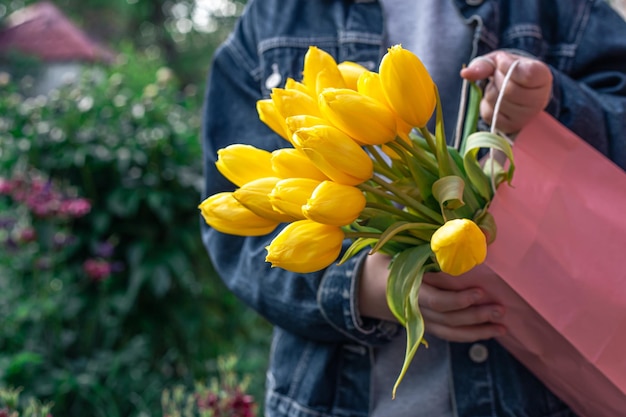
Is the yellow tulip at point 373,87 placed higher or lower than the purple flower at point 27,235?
higher

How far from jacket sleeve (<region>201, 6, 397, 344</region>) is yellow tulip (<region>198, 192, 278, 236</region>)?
223mm

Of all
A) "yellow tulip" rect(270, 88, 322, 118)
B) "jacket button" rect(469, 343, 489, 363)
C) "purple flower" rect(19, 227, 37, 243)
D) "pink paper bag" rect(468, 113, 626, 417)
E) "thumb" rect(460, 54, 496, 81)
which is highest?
"yellow tulip" rect(270, 88, 322, 118)

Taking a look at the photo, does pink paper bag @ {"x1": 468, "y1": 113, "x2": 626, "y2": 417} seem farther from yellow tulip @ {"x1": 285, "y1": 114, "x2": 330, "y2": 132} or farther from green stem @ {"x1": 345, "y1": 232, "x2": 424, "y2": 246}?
yellow tulip @ {"x1": 285, "y1": 114, "x2": 330, "y2": 132}

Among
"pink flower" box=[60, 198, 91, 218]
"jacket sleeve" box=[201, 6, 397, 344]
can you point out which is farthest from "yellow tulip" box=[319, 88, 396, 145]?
"pink flower" box=[60, 198, 91, 218]

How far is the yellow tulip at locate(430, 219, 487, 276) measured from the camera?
0.60 m

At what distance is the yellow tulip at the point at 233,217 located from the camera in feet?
2.26

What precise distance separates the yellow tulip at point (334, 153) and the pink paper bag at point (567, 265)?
0.18 m

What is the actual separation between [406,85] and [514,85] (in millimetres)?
180

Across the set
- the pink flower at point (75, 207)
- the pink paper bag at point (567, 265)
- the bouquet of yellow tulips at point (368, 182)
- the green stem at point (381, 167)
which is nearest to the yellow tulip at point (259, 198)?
the bouquet of yellow tulips at point (368, 182)

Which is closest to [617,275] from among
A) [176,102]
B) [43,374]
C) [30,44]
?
[43,374]

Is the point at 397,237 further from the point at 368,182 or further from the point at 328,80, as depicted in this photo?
the point at 328,80

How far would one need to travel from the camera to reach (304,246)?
0.64 metres

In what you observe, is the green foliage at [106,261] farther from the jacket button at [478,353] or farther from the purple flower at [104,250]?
the jacket button at [478,353]

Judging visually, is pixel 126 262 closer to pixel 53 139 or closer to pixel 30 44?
pixel 53 139
